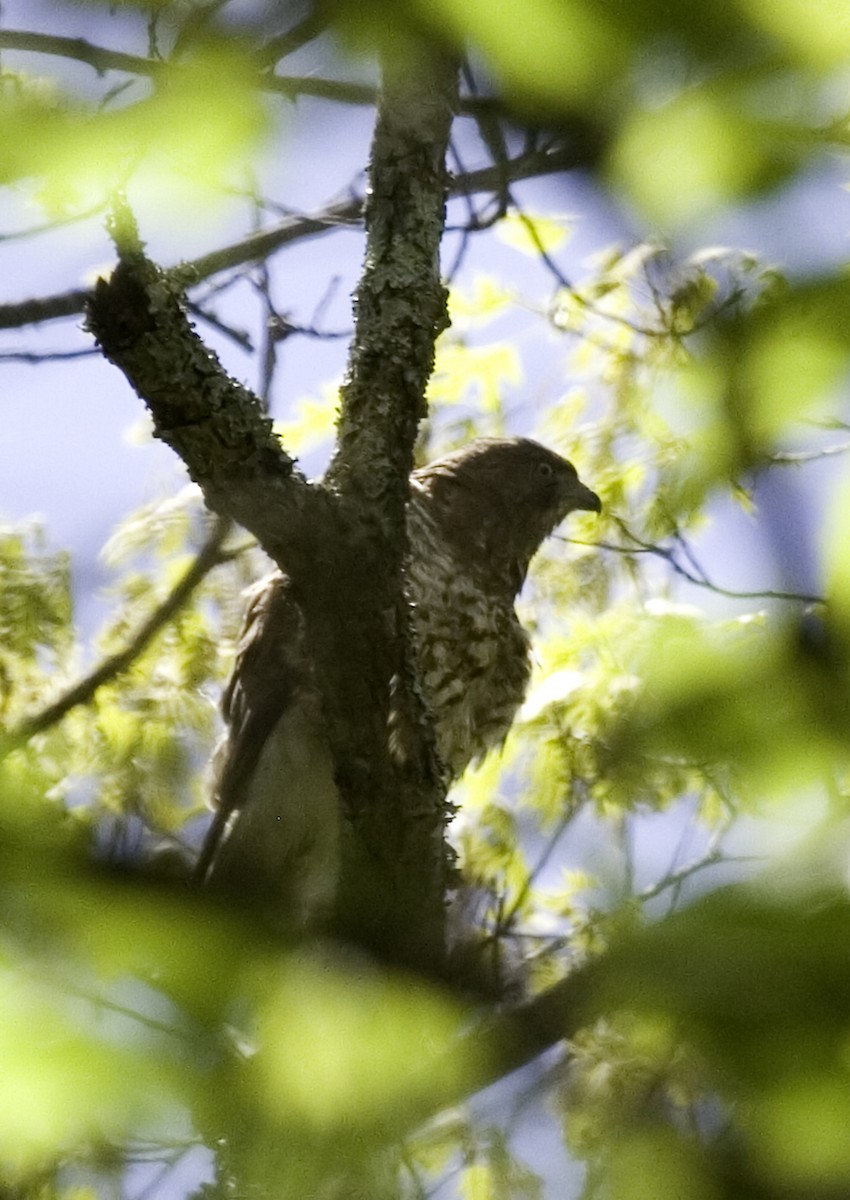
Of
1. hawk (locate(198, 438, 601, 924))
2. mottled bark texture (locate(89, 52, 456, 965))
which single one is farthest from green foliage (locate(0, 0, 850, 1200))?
hawk (locate(198, 438, 601, 924))

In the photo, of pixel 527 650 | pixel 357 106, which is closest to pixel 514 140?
pixel 357 106

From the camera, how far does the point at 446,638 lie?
4555 millimetres

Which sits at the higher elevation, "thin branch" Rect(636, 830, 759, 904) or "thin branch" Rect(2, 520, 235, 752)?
"thin branch" Rect(2, 520, 235, 752)

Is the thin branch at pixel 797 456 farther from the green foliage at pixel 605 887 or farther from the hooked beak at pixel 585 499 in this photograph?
the hooked beak at pixel 585 499

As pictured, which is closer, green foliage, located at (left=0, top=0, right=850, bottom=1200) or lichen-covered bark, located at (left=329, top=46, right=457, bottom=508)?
green foliage, located at (left=0, top=0, right=850, bottom=1200)

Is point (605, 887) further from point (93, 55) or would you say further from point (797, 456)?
point (93, 55)

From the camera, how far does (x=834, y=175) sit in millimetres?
673

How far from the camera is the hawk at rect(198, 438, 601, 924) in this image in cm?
419

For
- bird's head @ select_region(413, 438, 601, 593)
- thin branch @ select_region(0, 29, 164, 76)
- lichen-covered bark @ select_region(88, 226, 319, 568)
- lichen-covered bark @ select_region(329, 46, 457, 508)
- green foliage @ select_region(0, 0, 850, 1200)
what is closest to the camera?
green foliage @ select_region(0, 0, 850, 1200)

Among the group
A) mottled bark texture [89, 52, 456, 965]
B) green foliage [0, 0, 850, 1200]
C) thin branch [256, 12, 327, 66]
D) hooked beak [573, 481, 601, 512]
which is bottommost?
green foliage [0, 0, 850, 1200]

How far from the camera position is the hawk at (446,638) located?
4191mm

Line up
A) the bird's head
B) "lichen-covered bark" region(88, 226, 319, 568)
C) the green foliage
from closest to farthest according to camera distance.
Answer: the green foliage, "lichen-covered bark" region(88, 226, 319, 568), the bird's head

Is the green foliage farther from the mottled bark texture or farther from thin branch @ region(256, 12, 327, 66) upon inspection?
the mottled bark texture

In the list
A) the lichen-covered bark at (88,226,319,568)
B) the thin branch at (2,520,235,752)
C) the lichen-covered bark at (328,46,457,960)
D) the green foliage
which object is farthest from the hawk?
the green foliage
